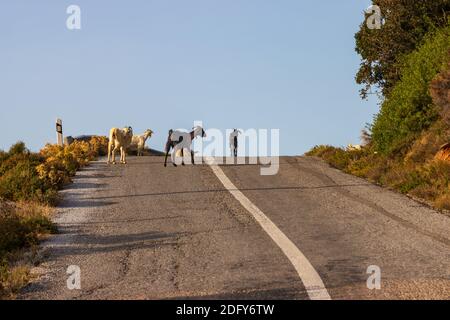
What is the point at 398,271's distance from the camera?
1107 centimetres

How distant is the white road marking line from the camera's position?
32.3ft

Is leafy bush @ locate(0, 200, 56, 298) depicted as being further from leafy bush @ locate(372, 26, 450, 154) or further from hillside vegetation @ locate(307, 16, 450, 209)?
leafy bush @ locate(372, 26, 450, 154)

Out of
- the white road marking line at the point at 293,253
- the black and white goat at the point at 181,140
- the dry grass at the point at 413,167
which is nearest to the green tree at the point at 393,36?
the dry grass at the point at 413,167

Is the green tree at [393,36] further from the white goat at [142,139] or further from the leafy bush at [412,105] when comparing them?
the white goat at [142,139]

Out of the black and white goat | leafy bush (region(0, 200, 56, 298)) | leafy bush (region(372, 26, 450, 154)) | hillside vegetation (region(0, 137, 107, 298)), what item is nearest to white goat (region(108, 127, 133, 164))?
hillside vegetation (region(0, 137, 107, 298))

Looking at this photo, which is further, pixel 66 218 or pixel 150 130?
pixel 150 130

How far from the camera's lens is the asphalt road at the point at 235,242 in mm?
10188

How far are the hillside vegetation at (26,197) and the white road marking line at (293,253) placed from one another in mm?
3918

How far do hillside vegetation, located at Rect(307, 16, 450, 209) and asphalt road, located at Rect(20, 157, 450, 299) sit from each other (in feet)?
6.14

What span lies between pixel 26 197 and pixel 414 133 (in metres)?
14.6
